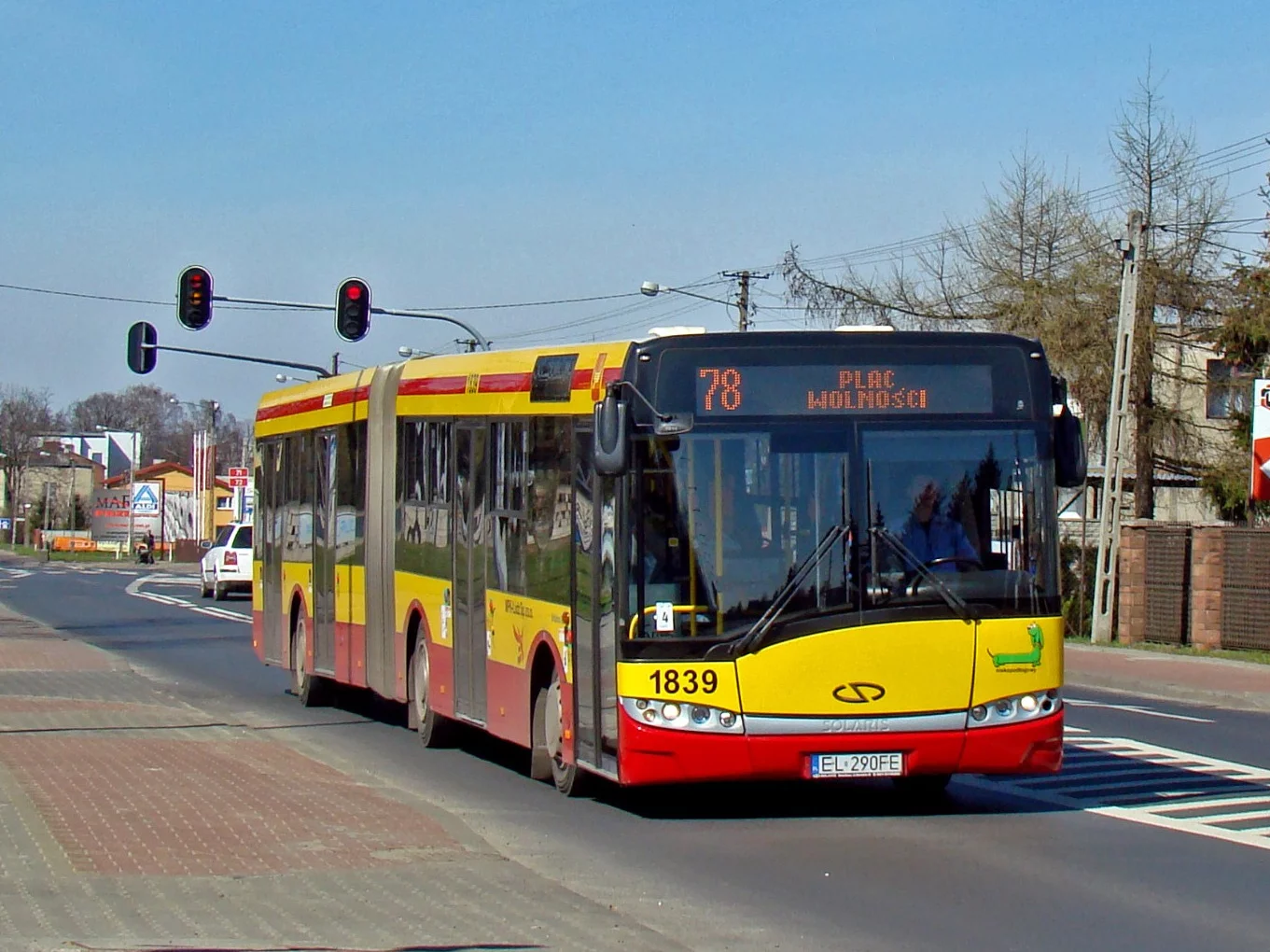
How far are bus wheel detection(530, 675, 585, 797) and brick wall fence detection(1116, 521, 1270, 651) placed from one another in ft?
60.0

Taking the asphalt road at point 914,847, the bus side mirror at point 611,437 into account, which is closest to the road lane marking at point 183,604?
the asphalt road at point 914,847

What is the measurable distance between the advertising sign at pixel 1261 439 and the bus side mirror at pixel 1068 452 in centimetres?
1509

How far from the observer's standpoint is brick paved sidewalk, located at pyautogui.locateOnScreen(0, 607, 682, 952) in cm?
749

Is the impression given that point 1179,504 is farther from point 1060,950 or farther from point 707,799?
point 1060,950

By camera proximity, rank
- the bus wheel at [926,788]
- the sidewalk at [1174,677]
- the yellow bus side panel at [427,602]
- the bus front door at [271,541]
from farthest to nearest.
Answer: the sidewalk at [1174,677] < the bus front door at [271,541] < the yellow bus side panel at [427,602] < the bus wheel at [926,788]

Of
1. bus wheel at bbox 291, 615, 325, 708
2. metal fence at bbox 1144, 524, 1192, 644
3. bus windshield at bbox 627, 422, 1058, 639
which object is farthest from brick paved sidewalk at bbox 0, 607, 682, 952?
metal fence at bbox 1144, 524, 1192, 644

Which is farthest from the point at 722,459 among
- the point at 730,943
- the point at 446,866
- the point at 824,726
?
the point at 730,943

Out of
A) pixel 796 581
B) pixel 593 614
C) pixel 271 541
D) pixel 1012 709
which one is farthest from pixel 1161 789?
pixel 271 541

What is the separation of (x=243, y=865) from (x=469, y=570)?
499 centimetres

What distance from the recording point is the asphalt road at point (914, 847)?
812 cm

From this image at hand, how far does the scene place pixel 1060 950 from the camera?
7.59 m

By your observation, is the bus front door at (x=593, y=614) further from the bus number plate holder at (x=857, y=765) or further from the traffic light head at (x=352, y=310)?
the traffic light head at (x=352, y=310)

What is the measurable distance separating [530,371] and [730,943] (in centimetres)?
579

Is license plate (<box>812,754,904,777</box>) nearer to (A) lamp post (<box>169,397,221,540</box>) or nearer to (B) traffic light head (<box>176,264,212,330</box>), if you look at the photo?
(B) traffic light head (<box>176,264,212,330</box>)
